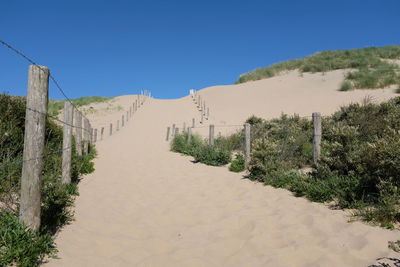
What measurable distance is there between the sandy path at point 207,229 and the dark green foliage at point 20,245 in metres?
0.19

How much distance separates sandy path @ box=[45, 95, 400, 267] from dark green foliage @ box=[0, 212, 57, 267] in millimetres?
188

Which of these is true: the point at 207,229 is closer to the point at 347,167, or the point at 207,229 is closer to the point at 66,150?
the point at 347,167

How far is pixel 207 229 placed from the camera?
4.67m

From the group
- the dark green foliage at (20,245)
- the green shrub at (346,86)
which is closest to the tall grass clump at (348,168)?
the dark green foliage at (20,245)

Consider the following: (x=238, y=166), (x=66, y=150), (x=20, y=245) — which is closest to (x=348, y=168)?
(x=238, y=166)

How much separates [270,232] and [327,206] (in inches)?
60.9

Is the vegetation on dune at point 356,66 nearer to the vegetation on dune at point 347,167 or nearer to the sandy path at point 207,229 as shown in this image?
the vegetation on dune at point 347,167

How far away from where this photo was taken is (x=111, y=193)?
22.2 feet

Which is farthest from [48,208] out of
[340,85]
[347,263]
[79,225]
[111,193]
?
[340,85]

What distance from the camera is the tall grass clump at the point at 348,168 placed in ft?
15.4

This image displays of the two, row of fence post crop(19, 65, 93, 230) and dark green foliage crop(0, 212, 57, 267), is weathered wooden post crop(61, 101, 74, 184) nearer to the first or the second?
dark green foliage crop(0, 212, 57, 267)

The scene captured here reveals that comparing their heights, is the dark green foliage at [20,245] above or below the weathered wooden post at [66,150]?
below

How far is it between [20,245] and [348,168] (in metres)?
5.81

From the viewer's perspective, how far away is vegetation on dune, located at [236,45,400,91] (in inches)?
968
